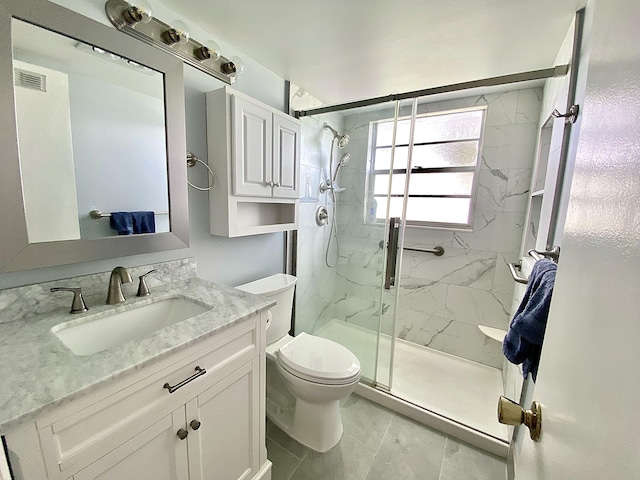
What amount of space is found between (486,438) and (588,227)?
1.66 m

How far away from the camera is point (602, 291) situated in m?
0.36

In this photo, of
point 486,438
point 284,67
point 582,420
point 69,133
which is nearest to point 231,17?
point 284,67

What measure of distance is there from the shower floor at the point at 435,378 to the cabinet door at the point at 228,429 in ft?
3.63

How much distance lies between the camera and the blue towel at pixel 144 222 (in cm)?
117

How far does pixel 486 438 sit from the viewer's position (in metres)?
1.50

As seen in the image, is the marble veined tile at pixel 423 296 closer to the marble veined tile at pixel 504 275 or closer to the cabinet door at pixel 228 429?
the marble veined tile at pixel 504 275

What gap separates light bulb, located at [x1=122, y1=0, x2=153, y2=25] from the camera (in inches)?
41.7

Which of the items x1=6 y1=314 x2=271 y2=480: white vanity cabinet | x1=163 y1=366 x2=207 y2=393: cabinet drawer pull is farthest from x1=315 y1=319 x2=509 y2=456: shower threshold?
x1=163 y1=366 x2=207 y2=393: cabinet drawer pull

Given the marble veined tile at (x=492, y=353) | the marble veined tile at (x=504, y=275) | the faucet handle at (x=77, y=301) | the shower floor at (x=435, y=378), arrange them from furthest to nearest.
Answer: the marble veined tile at (x=492, y=353)
the marble veined tile at (x=504, y=275)
the shower floor at (x=435, y=378)
the faucet handle at (x=77, y=301)

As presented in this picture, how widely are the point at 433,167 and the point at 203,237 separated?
2.04 meters

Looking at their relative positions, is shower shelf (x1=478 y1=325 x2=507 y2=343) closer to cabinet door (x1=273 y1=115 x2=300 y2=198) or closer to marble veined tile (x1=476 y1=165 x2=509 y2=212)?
marble veined tile (x1=476 y1=165 x2=509 y2=212)

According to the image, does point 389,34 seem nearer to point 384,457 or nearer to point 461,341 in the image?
point 384,457

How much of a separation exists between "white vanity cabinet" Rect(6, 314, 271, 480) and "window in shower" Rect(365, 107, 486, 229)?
4.85 feet

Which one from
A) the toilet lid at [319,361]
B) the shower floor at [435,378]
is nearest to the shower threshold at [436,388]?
the shower floor at [435,378]
